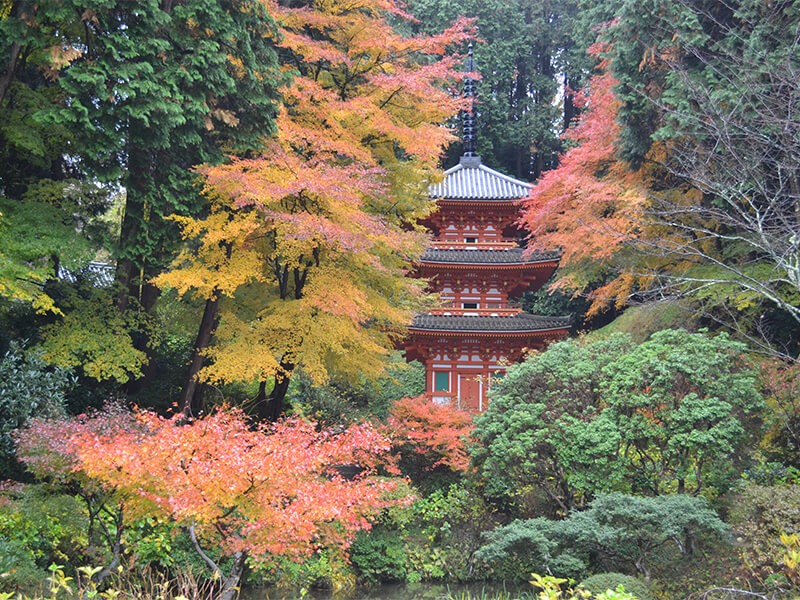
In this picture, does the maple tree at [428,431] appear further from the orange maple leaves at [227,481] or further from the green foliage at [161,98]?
the green foliage at [161,98]

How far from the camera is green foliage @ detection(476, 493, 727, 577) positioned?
8180 millimetres

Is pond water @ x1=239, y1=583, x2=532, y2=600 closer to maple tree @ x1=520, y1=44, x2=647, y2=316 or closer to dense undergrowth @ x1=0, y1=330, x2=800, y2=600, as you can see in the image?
dense undergrowth @ x1=0, y1=330, x2=800, y2=600

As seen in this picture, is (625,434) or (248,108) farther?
(248,108)

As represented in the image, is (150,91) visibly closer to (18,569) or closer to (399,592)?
(18,569)

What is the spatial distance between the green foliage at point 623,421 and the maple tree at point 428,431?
4.98ft

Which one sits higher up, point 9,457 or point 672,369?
point 672,369

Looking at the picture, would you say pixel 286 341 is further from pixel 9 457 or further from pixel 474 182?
pixel 474 182

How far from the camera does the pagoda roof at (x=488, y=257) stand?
1704 cm

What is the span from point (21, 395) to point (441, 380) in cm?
1105

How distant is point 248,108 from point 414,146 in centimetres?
307

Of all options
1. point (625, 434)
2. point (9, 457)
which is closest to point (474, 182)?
point (625, 434)

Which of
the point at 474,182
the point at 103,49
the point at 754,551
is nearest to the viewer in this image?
the point at 754,551

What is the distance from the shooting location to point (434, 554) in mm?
11062

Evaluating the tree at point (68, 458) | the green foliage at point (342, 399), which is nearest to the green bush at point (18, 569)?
the tree at point (68, 458)
